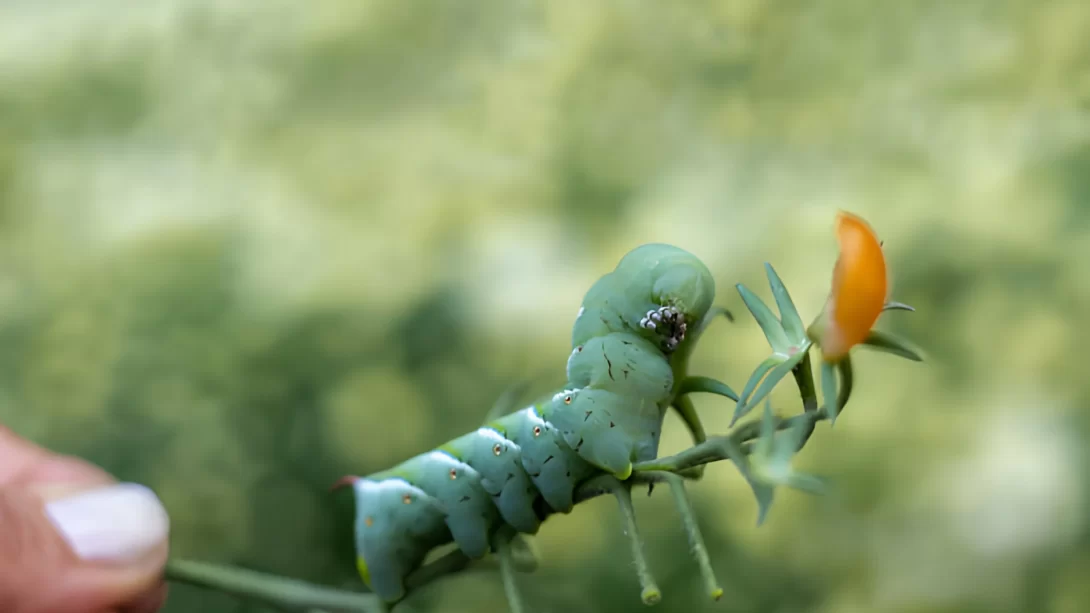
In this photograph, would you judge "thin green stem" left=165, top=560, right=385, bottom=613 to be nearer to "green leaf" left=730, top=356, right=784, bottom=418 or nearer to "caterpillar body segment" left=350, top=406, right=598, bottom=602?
"caterpillar body segment" left=350, top=406, right=598, bottom=602

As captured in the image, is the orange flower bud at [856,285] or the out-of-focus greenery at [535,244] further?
the out-of-focus greenery at [535,244]

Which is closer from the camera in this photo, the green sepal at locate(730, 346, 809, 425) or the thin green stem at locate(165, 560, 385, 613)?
the green sepal at locate(730, 346, 809, 425)

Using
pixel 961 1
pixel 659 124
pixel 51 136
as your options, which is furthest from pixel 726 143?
pixel 51 136

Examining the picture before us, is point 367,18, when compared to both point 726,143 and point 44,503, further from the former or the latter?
point 44,503

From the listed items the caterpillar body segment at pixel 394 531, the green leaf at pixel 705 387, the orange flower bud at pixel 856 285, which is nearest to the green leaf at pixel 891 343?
the orange flower bud at pixel 856 285

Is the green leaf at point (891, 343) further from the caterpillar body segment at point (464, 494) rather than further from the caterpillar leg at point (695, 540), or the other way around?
the caterpillar body segment at point (464, 494)

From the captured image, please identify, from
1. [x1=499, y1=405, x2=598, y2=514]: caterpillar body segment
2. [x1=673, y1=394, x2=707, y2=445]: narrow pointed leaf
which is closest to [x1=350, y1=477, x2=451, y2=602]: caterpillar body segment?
[x1=499, y1=405, x2=598, y2=514]: caterpillar body segment
